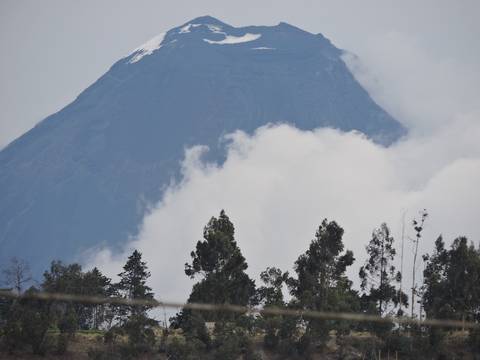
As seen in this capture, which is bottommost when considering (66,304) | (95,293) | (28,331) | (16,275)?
(28,331)

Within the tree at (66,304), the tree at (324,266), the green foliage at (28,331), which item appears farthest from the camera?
the tree at (324,266)

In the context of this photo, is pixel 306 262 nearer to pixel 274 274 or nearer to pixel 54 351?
pixel 274 274

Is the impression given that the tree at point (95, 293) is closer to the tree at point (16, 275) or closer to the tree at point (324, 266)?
the tree at point (16, 275)

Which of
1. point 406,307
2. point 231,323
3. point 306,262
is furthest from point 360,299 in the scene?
point 231,323

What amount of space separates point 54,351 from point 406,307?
28776 millimetres

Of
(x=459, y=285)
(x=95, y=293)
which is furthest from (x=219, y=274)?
(x=459, y=285)

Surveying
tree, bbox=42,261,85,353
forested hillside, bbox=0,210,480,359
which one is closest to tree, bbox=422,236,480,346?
forested hillside, bbox=0,210,480,359

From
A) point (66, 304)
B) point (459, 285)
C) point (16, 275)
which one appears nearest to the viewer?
point (459, 285)

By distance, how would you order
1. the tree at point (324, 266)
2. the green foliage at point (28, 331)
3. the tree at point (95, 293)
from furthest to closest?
the tree at point (95, 293), the tree at point (324, 266), the green foliage at point (28, 331)

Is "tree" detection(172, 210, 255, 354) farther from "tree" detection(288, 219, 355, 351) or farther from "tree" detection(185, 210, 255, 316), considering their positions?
"tree" detection(288, 219, 355, 351)

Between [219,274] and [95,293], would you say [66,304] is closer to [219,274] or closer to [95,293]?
[95,293]

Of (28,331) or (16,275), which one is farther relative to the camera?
Answer: (16,275)

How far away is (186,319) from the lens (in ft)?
189

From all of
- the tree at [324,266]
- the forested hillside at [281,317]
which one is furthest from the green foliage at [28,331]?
the tree at [324,266]
